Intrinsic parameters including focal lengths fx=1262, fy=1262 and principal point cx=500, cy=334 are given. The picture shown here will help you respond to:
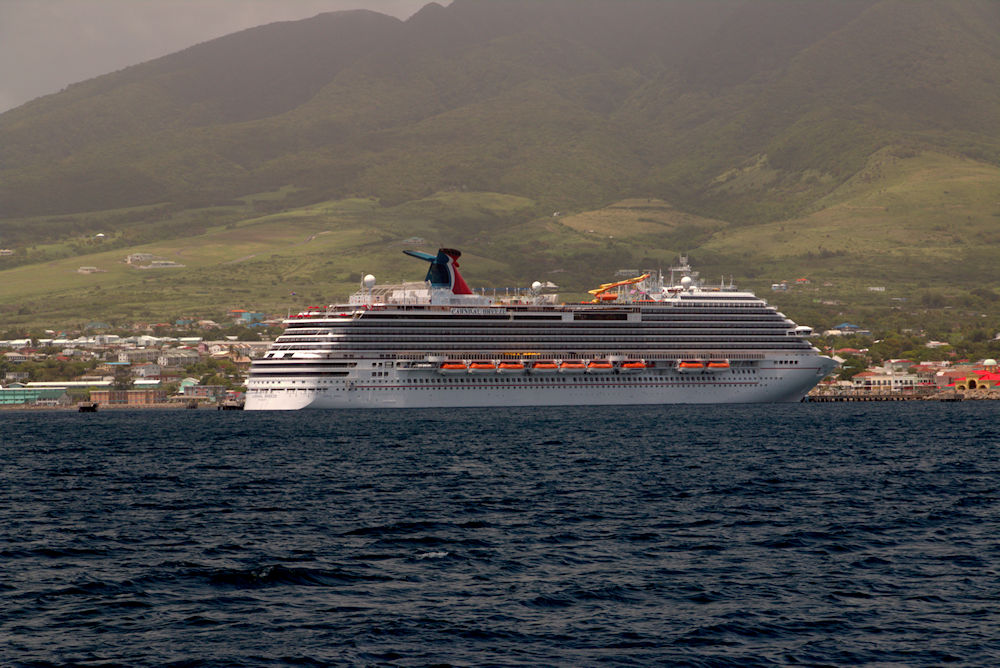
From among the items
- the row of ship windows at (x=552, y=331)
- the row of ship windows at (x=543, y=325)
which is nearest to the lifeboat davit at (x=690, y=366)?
the row of ship windows at (x=552, y=331)

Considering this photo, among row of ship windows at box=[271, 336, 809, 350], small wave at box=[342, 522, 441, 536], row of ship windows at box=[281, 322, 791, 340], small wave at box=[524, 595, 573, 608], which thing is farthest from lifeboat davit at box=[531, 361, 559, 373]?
small wave at box=[524, 595, 573, 608]

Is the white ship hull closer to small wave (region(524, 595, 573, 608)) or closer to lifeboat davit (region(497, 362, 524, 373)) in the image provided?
A: lifeboat davit (region(497, 362, 524, 373))

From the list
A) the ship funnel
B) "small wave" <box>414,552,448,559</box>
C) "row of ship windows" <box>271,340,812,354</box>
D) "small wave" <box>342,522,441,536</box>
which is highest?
the ship funnel

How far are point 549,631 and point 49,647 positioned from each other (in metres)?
10.5

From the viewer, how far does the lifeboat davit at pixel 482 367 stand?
147000 mm

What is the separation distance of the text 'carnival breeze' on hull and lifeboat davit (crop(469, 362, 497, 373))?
0.17m

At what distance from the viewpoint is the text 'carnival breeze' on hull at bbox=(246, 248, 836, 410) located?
14112 centimetres

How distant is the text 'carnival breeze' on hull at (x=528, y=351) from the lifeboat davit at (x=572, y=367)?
267 mm

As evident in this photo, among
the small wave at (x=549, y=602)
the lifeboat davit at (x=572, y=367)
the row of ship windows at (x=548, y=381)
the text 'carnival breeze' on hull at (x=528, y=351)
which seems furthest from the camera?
the lifeboat davit at (x=572, y=367)

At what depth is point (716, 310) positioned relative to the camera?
159875 millimetres

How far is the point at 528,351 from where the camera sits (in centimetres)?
15212

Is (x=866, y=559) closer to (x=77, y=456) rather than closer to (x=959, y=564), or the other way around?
(x=959, y=564)

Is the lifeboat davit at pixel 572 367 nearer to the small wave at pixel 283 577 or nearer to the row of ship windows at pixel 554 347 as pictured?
the row of ship windows at pixel 554 347

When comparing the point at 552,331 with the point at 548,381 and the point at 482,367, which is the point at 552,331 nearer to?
the point at 548,381
